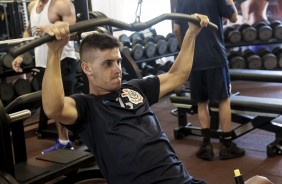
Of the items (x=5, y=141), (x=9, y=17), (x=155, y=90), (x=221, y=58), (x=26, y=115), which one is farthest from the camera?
(x=9, y=17)

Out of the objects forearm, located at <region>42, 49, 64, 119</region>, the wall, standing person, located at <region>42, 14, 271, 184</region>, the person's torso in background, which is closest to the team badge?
standing person, located at <region>42, 14, 271, 184</region>

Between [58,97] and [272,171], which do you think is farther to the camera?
[272,171]

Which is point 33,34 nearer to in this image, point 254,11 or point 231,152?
point 231,152

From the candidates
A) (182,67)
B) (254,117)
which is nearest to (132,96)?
(182,67)

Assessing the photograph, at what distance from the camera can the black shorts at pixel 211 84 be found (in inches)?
118

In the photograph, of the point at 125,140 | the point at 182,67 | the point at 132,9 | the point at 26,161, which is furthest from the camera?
the point at 132,9

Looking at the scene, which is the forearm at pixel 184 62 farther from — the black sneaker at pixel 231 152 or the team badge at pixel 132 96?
the black sneaker at pixel 231 152

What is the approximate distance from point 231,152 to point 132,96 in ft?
5.51

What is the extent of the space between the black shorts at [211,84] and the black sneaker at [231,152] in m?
0.39

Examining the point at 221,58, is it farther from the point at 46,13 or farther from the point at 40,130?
the point at 40,130

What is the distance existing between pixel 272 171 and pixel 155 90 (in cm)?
142

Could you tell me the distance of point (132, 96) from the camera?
1665mm

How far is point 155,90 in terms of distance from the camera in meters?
1.81

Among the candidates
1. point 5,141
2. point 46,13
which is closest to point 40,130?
point 46,13
